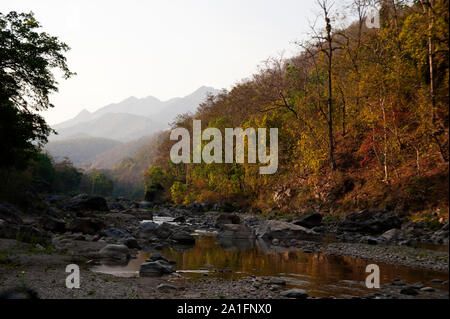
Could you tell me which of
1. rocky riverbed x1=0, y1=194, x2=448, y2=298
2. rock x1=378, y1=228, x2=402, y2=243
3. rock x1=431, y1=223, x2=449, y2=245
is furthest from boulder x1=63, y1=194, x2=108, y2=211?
rock x1=431, y1=223, x2=449, y2=245

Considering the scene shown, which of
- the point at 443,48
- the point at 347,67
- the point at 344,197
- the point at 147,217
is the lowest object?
the point at 147,217

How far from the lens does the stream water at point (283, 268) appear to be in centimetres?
714

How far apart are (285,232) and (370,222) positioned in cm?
417

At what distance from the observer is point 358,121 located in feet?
82.3

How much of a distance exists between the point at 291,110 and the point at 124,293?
25871 millimetres

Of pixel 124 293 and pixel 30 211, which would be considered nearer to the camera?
pixel 124 293

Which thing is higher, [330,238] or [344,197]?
[344,197]

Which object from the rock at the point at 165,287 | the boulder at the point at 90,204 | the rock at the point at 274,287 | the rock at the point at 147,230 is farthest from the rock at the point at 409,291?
the boulder at the point at 90,204

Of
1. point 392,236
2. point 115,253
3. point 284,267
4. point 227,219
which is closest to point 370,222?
point 392,236

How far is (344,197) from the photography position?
24.0 metres

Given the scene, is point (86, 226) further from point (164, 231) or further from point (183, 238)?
point (183, 238)

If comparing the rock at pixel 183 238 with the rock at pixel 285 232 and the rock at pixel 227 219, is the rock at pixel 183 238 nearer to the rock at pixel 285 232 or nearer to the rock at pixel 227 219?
the rock at pixel 285 232
